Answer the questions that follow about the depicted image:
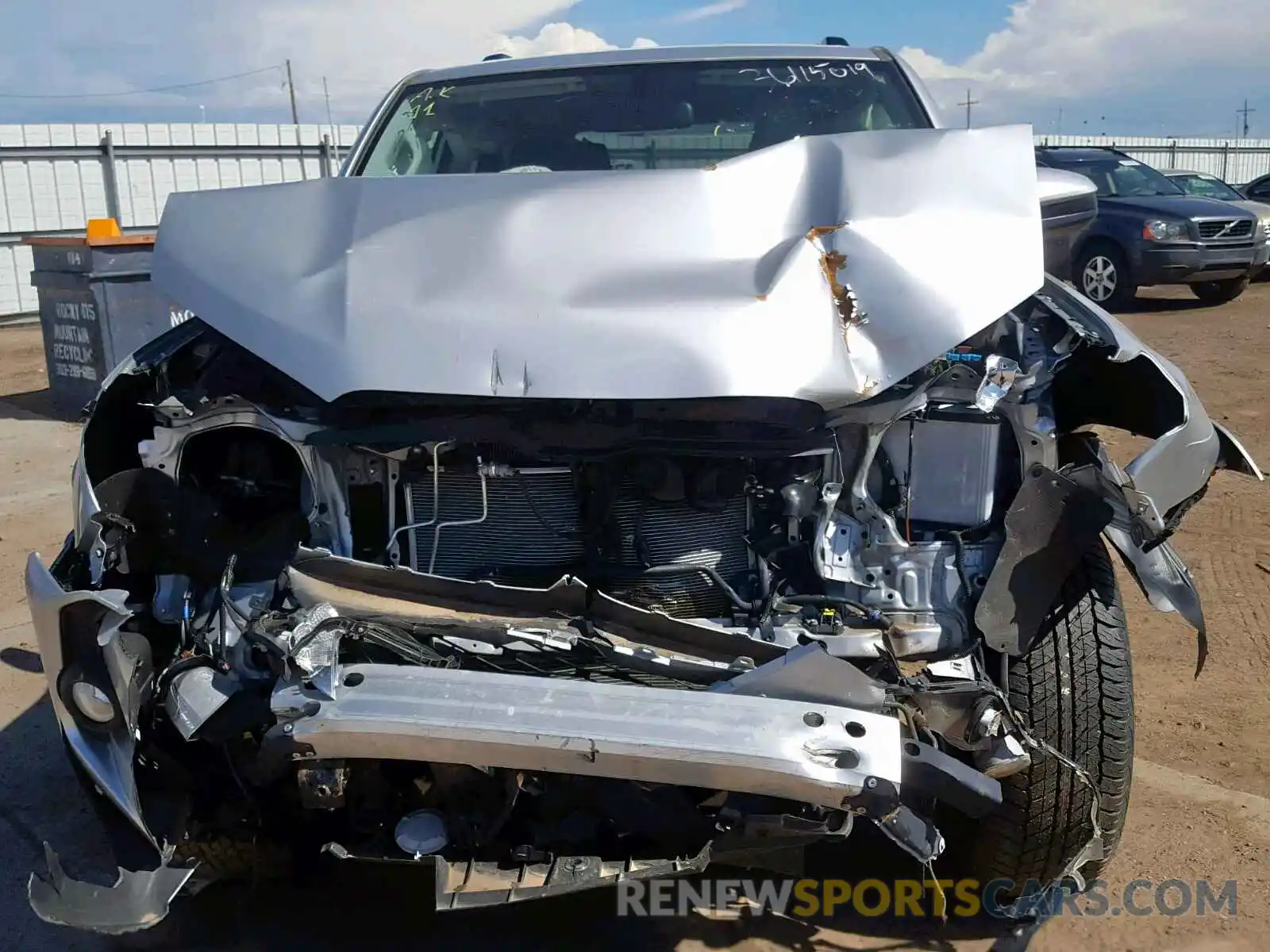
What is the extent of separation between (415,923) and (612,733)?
1.19 m

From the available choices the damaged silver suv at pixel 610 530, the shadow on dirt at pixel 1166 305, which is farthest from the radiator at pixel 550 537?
the shadow on dirt at pixel 1166 305

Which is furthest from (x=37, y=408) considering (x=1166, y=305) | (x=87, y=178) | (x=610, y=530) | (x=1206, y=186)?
(x=1206, y=186)

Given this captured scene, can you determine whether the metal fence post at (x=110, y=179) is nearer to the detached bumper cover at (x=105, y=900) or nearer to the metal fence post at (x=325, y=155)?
the metal fence post at (x=325, y=155)

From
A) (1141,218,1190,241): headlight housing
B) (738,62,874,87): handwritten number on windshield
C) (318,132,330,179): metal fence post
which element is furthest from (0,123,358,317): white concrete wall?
(738,62,874,87): handwritten number on windshield

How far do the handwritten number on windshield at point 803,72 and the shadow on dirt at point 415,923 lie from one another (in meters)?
2.46

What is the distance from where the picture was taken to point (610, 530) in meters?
2.62

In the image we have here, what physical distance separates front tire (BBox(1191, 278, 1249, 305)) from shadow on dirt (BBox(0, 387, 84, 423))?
11648 millimetres

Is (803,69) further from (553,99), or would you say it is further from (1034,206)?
(1034,206)

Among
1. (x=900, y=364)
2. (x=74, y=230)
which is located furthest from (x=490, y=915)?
(x=74, y=230)

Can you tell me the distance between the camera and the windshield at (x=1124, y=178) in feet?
41.9

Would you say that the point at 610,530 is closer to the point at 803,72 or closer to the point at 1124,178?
the point at 803,72

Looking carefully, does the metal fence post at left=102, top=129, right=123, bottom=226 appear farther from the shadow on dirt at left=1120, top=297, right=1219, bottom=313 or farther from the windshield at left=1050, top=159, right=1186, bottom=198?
the shadow on dirt at left=1120, top=297, right=1219, bottom=313

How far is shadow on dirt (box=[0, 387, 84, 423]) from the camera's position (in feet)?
28.0

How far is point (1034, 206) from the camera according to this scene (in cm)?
268
